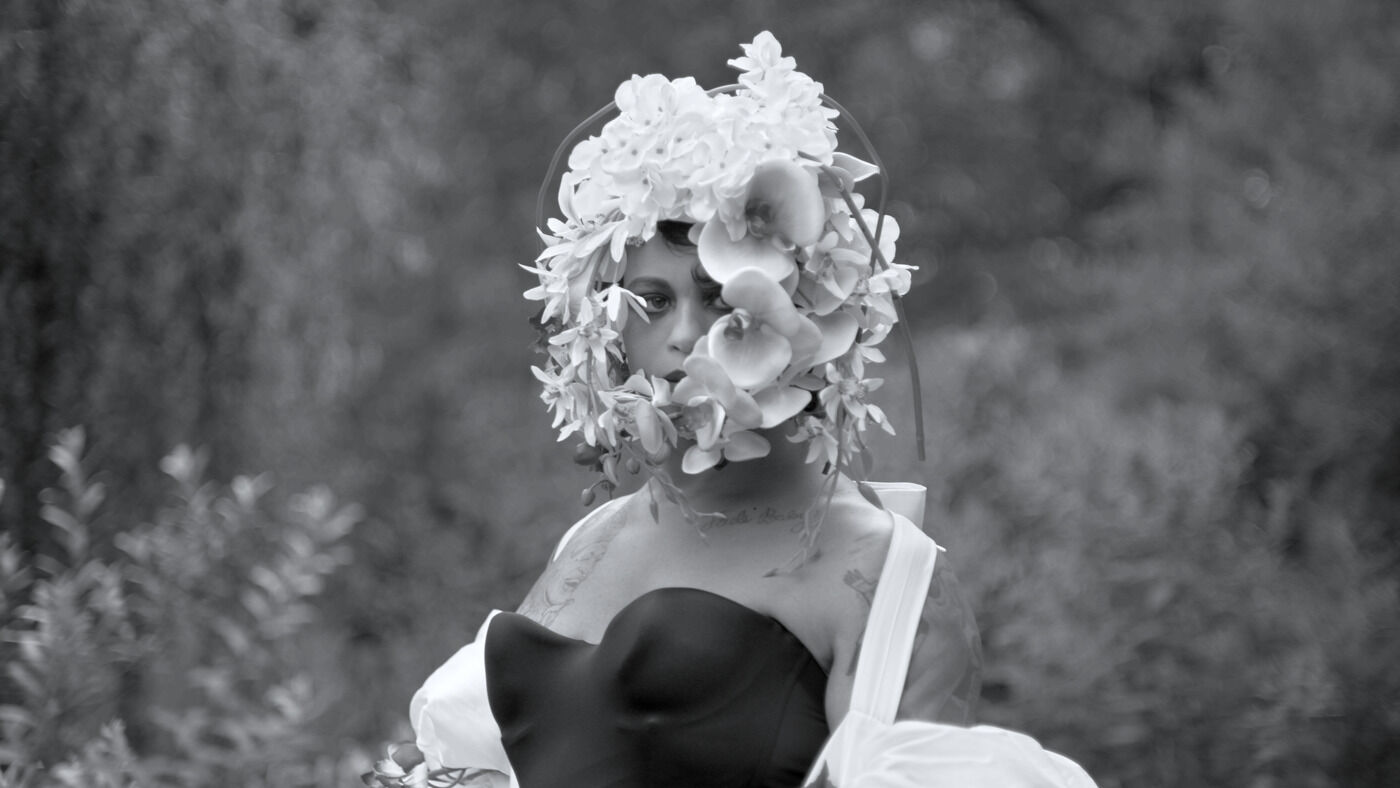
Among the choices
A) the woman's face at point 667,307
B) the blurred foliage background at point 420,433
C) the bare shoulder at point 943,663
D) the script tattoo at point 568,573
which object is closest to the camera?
the bare shoulder at point 943,663

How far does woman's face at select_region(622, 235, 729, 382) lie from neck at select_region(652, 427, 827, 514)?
0.16 metres

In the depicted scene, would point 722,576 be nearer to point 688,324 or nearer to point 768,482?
point 768,482

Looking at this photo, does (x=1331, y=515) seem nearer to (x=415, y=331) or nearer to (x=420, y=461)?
(x=420, y=461)

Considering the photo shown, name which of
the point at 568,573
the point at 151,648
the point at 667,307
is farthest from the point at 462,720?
the point at 151,648

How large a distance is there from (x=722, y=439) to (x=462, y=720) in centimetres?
63

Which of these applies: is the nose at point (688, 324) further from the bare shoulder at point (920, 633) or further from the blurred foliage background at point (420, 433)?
the blurred foliage background at point (420, 433)

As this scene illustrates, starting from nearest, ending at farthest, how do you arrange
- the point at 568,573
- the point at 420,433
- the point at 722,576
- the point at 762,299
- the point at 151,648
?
the point at 762,299 < the point at 722,576 < the point at 568,573 < the point at 151,648 < the point at 420,433

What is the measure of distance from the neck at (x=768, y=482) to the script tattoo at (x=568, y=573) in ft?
0.73

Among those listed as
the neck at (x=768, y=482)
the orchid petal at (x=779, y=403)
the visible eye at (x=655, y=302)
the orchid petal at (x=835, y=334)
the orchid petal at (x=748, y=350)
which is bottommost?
the neck at (x=768, y=482)

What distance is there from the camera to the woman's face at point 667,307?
1825 millimetres

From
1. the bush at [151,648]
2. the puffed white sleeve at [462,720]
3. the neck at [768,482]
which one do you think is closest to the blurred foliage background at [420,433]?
the bush at [151,648]

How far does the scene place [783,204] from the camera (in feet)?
5.83

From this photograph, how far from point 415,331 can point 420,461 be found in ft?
7.71

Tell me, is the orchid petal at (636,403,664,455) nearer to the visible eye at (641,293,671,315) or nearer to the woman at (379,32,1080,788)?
the woman at (379,32,1080,788)
